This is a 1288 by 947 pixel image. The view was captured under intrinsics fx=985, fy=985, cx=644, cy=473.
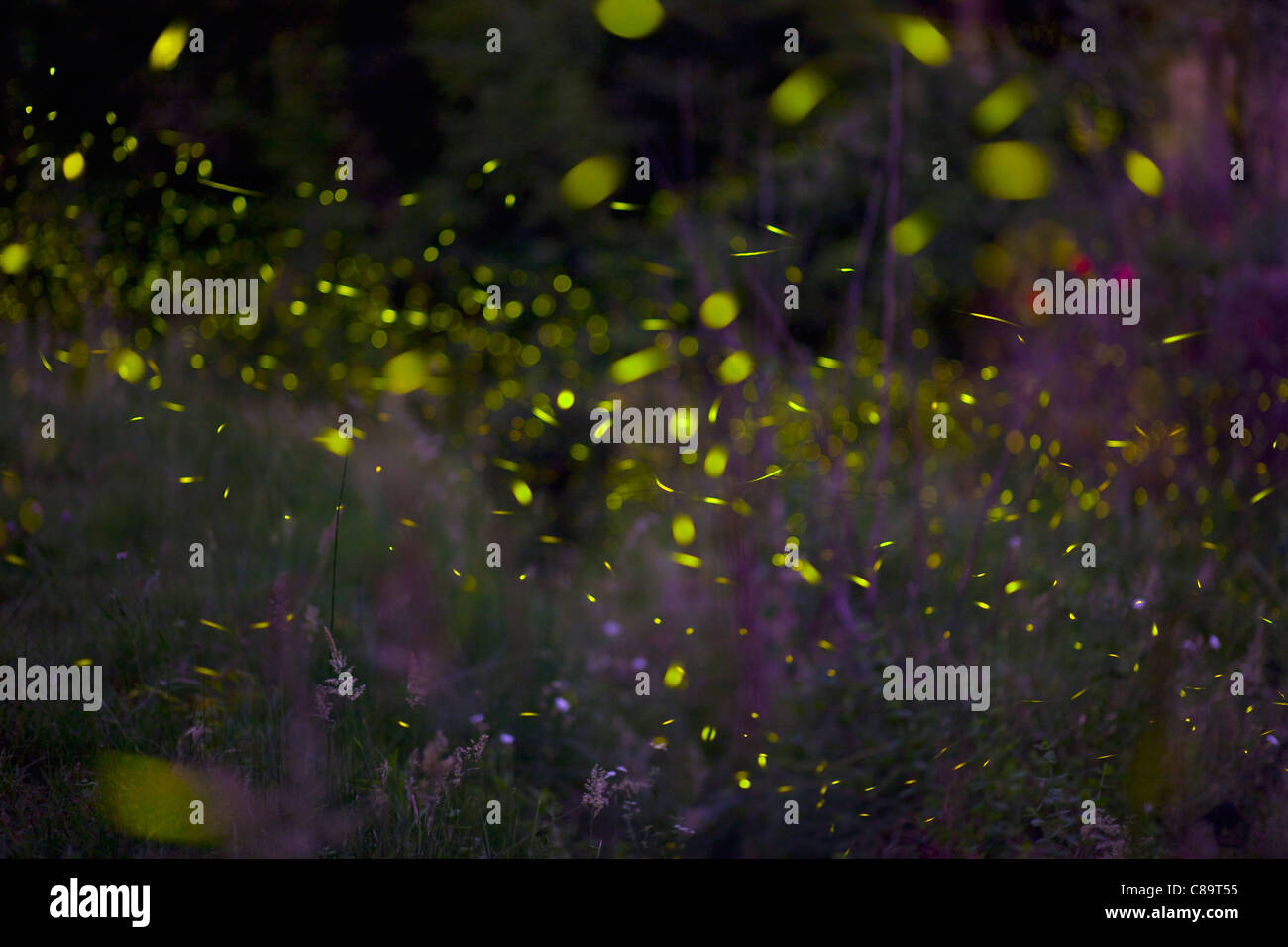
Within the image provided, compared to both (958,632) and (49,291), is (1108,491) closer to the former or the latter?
(958,632)

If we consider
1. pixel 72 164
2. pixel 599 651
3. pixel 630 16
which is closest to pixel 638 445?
pixel 599 651

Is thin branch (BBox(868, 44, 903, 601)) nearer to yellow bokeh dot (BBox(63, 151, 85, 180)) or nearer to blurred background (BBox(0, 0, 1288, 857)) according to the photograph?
blurred background (BBox(0, 0, 1288, 857))

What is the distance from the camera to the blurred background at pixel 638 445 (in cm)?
236

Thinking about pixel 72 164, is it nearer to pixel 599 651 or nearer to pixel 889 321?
pixel 599 651

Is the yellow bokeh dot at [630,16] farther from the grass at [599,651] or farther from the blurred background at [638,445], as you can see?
the grass at [599,651]

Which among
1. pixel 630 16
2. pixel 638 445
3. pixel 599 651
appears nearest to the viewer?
pixel 599 651

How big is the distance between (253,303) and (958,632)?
7.46 ft

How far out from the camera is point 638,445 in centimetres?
295

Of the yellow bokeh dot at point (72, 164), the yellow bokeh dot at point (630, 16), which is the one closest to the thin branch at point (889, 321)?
the yellow bokeh dot at point (630, 16)

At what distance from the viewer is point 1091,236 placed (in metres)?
3.56

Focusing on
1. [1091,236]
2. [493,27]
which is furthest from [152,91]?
[1091,236]

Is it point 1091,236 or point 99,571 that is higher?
point 1091,236
